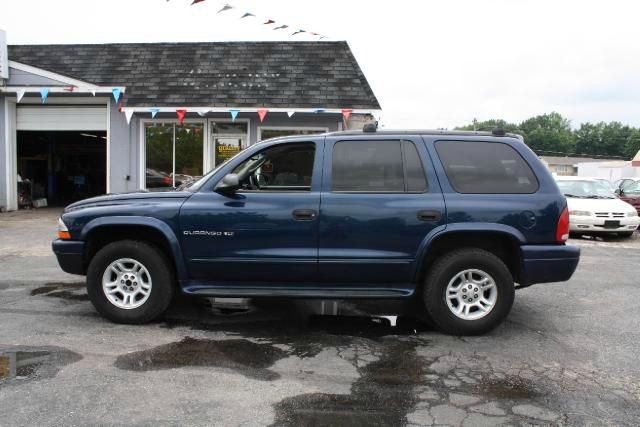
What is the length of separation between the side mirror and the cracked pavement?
1.33 metres

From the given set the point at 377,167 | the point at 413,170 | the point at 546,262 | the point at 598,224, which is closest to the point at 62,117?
the point at 377,167

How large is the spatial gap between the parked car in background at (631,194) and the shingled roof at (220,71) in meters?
8.59

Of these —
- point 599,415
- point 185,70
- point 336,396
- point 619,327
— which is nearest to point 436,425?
point 336,396

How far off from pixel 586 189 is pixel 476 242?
10.0m

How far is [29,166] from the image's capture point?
19469mm

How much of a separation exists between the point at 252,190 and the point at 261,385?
1887mm

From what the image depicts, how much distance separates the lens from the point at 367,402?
3408 millimetres

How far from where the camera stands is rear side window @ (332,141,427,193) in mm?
4762

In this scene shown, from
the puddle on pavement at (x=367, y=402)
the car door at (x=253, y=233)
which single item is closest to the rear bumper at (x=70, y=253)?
the car door at (x=253, y=233)

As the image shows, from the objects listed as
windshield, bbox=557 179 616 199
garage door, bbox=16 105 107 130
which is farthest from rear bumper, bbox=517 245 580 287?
garage door, bbox=16 105 107 130

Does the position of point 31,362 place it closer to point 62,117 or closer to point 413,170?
point 413,170

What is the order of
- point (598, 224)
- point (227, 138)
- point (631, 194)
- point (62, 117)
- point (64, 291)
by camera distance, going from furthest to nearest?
A: point (631, 194), point (62, 117), point (227, 138), point (598, 224), point (64, 291)

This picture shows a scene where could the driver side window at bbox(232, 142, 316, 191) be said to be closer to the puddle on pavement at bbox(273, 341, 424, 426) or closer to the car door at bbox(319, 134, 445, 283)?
the car door at bbox(319, 134, 445, 283)

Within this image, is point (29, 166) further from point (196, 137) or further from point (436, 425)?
point (436, 425)
